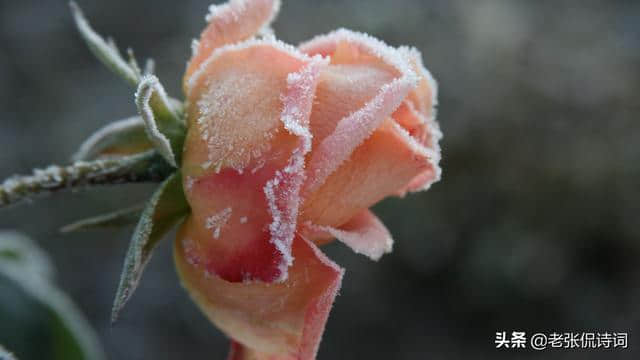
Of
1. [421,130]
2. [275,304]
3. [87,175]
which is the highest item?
[421,130]

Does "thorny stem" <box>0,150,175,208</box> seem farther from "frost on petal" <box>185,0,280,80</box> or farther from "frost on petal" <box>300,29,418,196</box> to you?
"frost on petal" <box>300,29,418,196</box>

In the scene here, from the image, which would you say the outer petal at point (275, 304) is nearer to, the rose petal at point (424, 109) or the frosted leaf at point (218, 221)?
the frosted leaf at point (218, 221)

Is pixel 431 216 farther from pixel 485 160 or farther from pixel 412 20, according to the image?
pixel 412 20

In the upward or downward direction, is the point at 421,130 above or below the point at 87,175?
above

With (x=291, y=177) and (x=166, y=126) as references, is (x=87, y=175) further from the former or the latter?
(x=291, y=177)

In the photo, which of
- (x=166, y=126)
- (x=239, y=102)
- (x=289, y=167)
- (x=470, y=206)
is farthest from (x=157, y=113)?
(x=470, y=206)

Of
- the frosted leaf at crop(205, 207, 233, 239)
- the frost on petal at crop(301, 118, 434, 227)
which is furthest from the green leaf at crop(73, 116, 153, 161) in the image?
the frost on petal at crop(301, 118, 434, 227)

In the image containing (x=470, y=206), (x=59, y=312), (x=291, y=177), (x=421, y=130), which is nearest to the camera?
(x=291, y=177)

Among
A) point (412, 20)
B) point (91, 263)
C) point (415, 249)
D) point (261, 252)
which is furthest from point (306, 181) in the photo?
point (412, 20)
